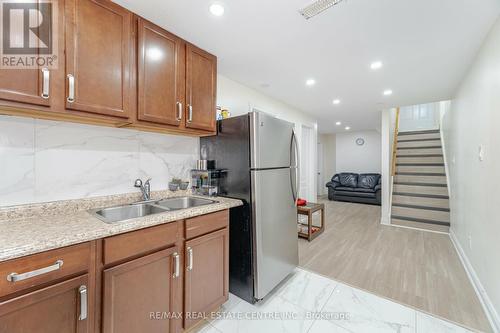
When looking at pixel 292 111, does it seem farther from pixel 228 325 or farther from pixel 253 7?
pixel 228 325

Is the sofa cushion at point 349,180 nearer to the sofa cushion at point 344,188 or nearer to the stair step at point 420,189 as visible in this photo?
the sofa cushion at point 344,188

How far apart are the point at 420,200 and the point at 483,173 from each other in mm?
2925

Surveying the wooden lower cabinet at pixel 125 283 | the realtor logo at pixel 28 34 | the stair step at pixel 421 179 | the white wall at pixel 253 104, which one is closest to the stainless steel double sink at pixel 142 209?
the wooden lower cabinet at pixel 125 283

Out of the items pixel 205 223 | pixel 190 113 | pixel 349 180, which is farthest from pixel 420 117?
pixel 205 223

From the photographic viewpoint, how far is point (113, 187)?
1778mm

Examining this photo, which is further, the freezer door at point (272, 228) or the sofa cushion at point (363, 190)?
the sofa cushion at point (363, 190)

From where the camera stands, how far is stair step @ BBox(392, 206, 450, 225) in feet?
13.3

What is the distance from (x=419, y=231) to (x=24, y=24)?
5.64 metres

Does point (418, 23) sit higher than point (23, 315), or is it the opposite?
point (418, 23)

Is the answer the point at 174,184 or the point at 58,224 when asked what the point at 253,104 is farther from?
the point at 58,224

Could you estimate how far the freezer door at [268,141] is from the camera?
1908 millimetres

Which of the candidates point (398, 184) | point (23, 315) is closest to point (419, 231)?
point (398, 184)

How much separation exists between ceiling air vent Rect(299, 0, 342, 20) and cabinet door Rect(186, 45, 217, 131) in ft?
3.25

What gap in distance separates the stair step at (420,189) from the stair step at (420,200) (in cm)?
12
